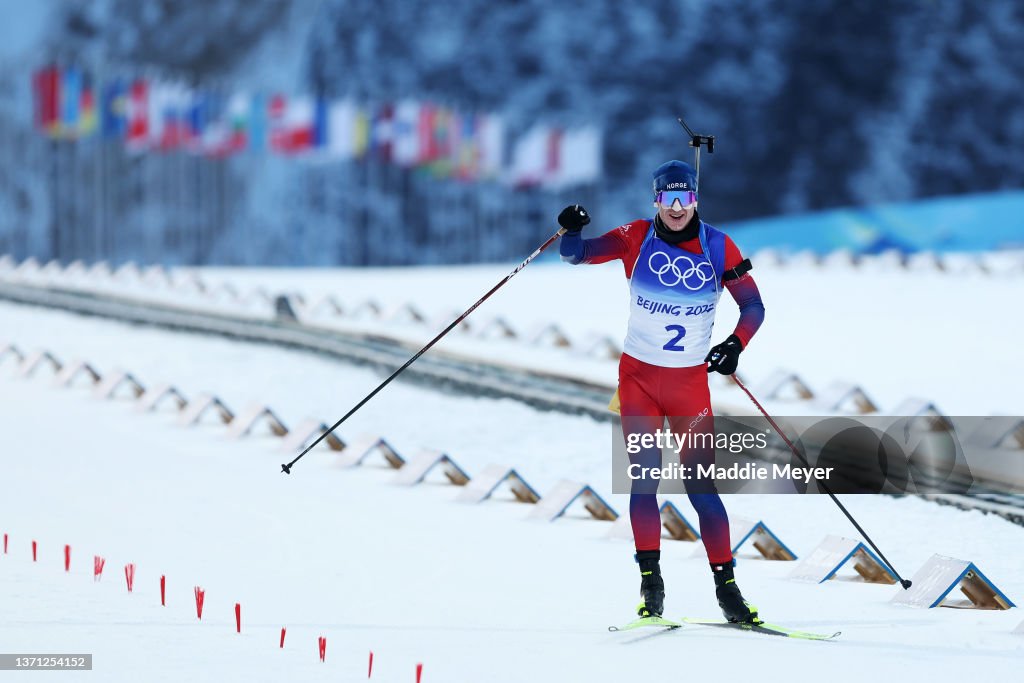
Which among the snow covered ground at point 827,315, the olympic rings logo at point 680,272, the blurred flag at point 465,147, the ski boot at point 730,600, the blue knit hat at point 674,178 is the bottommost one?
the ski boot at point 730,600

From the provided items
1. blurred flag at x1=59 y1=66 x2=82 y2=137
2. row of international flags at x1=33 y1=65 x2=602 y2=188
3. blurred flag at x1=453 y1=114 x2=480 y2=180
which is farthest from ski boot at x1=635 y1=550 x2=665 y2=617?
blurred flag at x1=59 y1=66 x2=82 y2=137

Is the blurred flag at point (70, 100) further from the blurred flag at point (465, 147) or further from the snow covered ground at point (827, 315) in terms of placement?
the snow covered ground at point (827, 315)

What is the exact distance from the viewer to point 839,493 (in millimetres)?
13453

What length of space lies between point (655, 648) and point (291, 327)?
57.2 feet

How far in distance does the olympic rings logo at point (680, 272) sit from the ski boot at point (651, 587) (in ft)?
4.09

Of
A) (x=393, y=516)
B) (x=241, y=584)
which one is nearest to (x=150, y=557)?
(x=241, y=584)

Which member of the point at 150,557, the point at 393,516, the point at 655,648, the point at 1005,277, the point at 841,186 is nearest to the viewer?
the point at 655,648

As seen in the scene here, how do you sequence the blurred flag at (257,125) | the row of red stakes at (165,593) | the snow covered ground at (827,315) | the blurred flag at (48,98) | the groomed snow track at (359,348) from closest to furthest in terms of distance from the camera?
the row of red stakes at (165,593), the groomed snow track at (359,348), the snow covered ground at (827,315), the blurred flag at (257,125), the blurred flag at (48,98)

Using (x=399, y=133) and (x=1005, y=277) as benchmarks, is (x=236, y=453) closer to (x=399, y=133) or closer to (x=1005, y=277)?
(x=1005, y=277)

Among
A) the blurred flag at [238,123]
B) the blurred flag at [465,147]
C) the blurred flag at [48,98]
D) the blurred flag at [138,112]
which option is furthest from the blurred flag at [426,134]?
the blurred flag at [48,98]

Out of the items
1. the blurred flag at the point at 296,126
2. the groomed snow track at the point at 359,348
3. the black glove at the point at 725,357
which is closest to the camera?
the black glove at the point at 725,357

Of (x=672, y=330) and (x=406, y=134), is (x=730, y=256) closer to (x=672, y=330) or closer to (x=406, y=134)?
(x=672, y=330)

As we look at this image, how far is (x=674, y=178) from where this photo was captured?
23.9 feet

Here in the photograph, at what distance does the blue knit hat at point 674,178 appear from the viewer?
7285 millimetres
